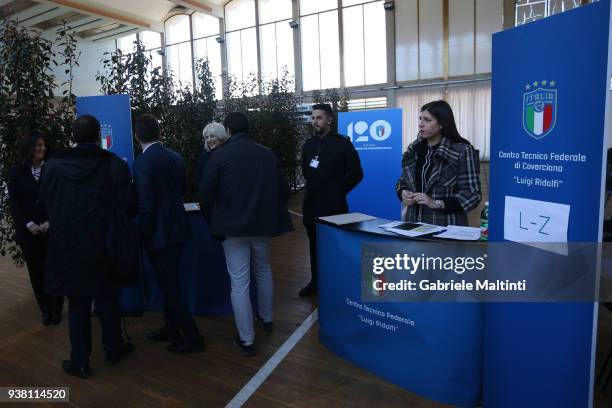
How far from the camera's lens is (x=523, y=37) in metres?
1.61

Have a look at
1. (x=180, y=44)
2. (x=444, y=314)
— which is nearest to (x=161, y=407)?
(x=444, y=314)

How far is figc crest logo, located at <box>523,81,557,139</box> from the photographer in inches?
59.1

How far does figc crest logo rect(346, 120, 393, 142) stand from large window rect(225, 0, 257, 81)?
1472cm

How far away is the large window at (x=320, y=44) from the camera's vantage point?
17422 millimetres

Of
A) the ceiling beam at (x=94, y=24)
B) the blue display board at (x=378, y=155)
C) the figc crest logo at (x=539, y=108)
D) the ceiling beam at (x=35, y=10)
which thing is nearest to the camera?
the figc crest logo at (x=539, y=108)

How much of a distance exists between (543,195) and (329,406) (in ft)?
4.57

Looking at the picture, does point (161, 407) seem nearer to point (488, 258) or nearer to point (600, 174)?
point (488, 258)

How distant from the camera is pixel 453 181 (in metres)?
2.55

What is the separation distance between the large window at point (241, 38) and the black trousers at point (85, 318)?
17332mm

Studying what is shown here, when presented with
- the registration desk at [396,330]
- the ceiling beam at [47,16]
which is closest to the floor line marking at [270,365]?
the registration desk at [396,330]

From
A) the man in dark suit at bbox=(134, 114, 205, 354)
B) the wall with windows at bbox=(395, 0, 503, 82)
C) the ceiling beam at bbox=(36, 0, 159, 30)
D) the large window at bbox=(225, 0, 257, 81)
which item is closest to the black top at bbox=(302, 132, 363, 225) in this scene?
the man in dark suit at bbox=(134, 114, 205, 354)

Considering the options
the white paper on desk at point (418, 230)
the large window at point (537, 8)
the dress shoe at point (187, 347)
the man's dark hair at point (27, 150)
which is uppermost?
the large window at point (537, 8)

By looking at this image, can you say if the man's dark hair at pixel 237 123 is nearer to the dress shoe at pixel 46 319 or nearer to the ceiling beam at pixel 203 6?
the dress shoe at pixel 46 319

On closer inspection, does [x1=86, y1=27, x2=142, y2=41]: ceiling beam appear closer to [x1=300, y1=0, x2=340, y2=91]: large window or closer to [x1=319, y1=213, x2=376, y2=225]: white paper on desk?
[x1=300, y1=0, x2=340, y2=91]: large window
